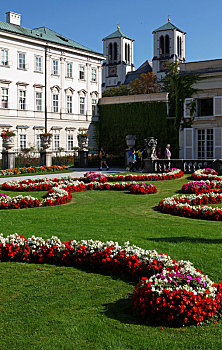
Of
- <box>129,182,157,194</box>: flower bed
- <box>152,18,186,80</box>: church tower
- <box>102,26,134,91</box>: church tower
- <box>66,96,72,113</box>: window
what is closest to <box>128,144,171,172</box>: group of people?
<box>129,182,157,194</box>: flower bed

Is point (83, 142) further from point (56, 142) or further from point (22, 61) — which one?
point (22, 61)

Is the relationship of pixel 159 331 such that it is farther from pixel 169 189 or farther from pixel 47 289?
pixel 169 189

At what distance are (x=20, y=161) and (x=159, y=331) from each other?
26.3 m

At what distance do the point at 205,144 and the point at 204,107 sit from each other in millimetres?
2642

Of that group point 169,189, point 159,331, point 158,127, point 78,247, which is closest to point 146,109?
point 158,127

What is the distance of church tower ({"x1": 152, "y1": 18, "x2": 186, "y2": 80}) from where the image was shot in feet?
300

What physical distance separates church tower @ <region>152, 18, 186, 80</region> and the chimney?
165 feet

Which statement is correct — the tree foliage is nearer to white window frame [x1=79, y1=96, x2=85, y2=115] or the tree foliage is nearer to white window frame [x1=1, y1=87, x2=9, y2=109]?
white window frame [x1=1, y1=87, x2=9, y2=109]

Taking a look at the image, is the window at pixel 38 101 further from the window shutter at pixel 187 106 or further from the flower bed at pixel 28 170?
the window shutter at pixel 187 106

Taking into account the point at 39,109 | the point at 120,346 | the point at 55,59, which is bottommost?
the point at 120,346

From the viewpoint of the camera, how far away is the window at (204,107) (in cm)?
2964

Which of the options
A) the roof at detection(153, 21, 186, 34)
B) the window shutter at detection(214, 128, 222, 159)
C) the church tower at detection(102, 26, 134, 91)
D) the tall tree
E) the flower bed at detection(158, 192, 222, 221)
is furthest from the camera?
the church tower at detection(102, 26, 134, 91)

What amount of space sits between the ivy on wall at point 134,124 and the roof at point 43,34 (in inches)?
405

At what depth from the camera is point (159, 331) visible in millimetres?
4324
